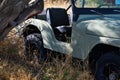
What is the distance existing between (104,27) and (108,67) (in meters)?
0.55

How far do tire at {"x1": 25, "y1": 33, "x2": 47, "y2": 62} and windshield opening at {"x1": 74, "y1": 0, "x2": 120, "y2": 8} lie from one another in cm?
108

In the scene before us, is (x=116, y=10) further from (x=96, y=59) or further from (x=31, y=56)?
(x=31, y=56)

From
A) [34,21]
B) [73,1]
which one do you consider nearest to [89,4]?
[73,1]

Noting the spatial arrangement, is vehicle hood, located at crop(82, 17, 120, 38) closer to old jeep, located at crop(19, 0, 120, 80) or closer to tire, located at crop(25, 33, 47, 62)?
old jeep, located at crop(19, 0, 120, 80)

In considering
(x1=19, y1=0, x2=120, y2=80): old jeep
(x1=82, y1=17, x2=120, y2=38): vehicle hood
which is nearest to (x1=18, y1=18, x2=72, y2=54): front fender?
(x1=19, y1=0, x2=120, y2=80): old jeep

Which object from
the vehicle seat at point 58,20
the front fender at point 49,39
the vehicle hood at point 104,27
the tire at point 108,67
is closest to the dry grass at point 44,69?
the front fender at point 49,39

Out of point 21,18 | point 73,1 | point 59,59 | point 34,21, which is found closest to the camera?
point 21,18

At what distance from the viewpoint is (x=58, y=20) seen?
244 inches

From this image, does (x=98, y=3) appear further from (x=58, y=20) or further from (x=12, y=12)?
(x=12, y=12)

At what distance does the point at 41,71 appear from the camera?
5.64 metres

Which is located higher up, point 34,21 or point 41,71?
point 34,21

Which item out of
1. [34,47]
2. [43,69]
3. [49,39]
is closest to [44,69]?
[43,69]

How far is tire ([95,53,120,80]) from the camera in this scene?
4.71 metres

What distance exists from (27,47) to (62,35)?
99 centimetres
